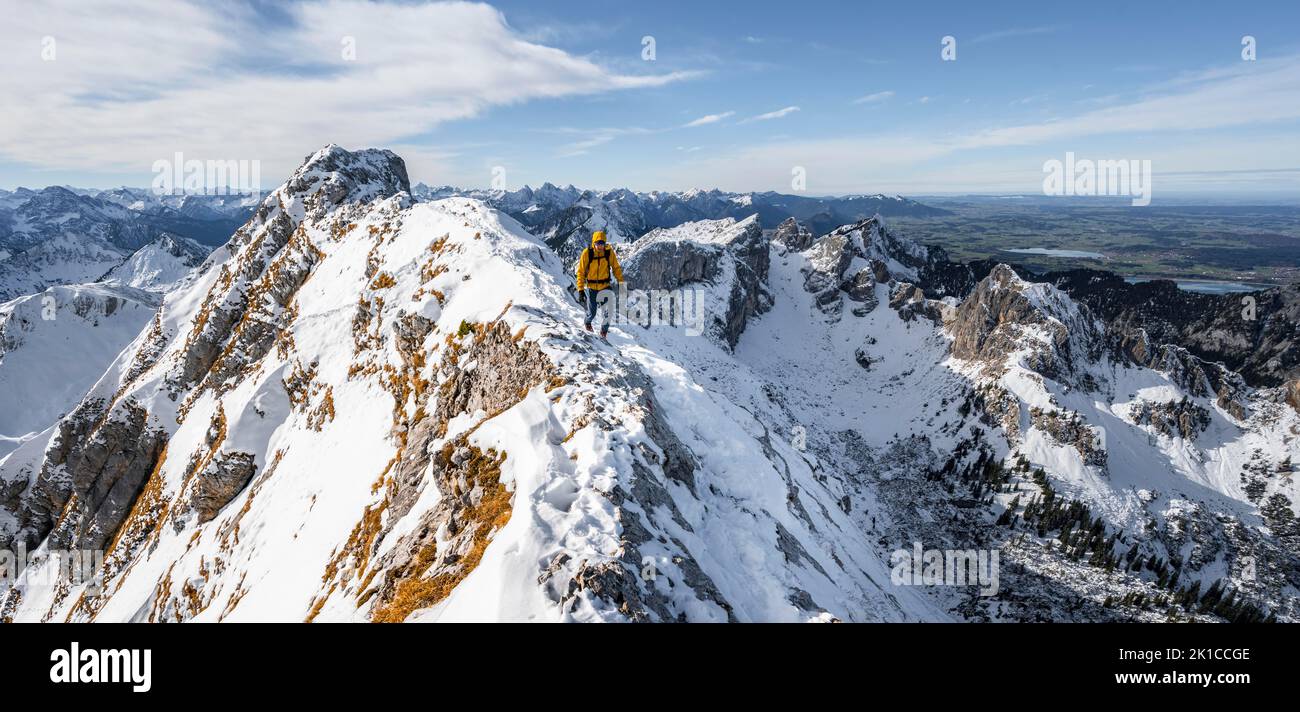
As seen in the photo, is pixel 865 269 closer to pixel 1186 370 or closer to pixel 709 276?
pixel 709 276

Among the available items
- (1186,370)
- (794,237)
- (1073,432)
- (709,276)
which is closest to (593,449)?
(1073,432)

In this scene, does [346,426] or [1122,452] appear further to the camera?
[1122,452]

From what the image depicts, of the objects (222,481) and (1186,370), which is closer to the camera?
(222,481)

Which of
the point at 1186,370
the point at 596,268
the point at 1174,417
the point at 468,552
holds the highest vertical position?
the point at 596,268

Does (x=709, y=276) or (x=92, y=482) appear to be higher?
(x=709, y=276)

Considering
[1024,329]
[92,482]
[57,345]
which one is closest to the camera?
[92,482]
